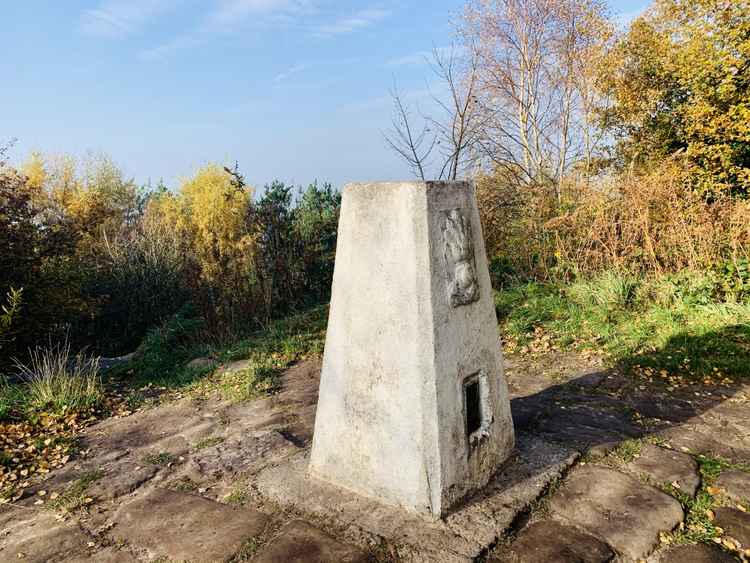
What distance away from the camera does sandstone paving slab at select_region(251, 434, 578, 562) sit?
211 centimetres

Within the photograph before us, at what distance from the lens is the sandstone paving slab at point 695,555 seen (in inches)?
81.8

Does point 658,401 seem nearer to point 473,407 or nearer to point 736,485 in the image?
point 736,485

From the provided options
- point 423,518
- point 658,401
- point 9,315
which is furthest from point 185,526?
point 9,315

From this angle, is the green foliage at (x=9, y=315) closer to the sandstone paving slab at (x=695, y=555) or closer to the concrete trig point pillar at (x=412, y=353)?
the concrete trig point pillar at (x=412, y=353)

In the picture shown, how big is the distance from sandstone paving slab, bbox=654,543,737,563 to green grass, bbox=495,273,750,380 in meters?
2.60

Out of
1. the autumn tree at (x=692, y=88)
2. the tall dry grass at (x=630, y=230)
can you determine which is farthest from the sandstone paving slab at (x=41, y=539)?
the autumn tree at (x=692, y=88)

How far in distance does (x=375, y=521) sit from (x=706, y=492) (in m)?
1.75

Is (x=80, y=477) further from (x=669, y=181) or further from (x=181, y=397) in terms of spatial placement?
(x=669, y=181)

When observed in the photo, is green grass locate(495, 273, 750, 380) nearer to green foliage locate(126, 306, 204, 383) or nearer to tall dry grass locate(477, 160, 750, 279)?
tall dry grass locate(477, 160, 750, 279)

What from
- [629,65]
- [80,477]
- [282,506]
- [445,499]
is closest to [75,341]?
[80,477]

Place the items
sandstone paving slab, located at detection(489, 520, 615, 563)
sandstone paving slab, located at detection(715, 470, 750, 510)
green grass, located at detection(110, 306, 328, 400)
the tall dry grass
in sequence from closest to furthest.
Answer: sandstone paving slab, located at detection(489, 520, 615, 563), sandstone paving slab, located at detection(715, 470, 750, 510), green grass, located at detection(110, 306, 328, 400), the tall dry grass

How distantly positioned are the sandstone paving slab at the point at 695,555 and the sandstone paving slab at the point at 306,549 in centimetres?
128

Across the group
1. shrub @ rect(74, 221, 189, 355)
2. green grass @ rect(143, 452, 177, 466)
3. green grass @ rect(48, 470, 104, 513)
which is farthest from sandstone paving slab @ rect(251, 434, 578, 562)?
shrub @ rect(74, 221, 189, 355)

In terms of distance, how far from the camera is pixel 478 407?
249 centimetres
